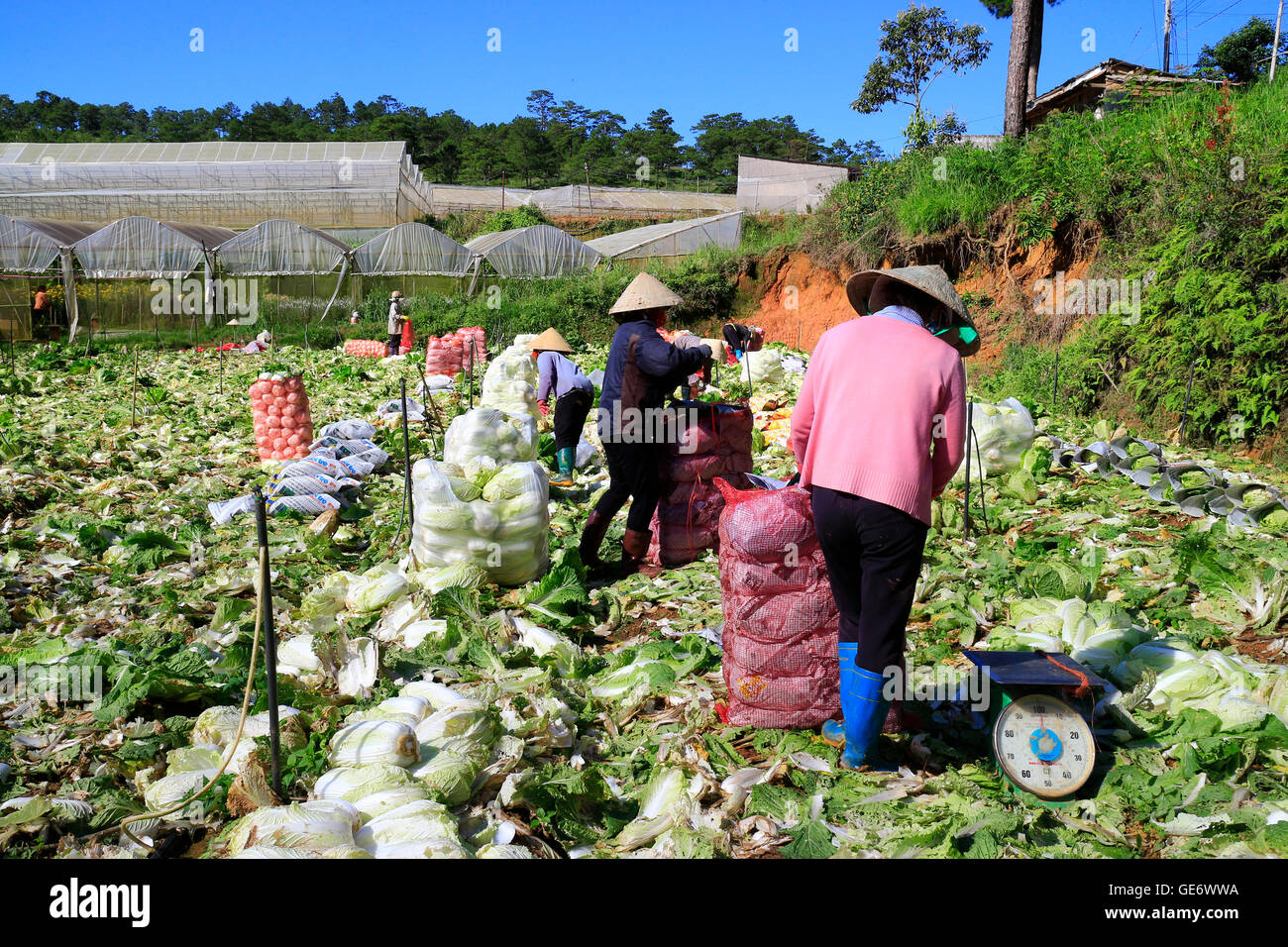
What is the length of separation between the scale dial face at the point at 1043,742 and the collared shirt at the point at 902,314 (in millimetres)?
1389

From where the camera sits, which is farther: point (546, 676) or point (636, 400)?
point (636, 400)

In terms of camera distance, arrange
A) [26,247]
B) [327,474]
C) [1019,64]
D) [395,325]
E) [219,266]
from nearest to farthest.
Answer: [327,474]
[1019,64]
[395,325]
[26,247]
[219,266]

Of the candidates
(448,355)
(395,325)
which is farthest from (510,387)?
(395,325)

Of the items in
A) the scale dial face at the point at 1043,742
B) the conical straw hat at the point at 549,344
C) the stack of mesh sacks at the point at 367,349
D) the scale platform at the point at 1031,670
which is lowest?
the scale dial face at the point at 1043,742

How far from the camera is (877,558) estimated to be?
307cm

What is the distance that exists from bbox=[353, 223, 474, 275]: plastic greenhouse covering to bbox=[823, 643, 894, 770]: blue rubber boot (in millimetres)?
27286

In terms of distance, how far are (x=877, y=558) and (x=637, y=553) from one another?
9.25 feet

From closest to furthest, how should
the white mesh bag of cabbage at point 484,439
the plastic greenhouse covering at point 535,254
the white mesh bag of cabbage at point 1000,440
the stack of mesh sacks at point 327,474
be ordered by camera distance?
the white mesh bag of cabbage at point 484,439 < the stack of mesh sacks at point 327,474 < the white mesh bag of cabbage at point 1000,440 < the plastic greenhouse covering at point 535,254

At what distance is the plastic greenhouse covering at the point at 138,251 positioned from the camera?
26047 mm

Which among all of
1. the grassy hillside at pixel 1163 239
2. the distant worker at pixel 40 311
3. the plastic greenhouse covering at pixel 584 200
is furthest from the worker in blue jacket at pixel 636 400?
the plastic greenhouse covering at pixel 584 200

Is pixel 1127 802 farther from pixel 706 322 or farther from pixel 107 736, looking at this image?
pixel 706 322

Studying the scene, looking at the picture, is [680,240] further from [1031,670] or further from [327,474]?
[1031,670]

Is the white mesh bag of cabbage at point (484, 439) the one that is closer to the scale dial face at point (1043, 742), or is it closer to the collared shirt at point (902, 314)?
the collared shirt at point (902, 314)

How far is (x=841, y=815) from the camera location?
297 centimetres
